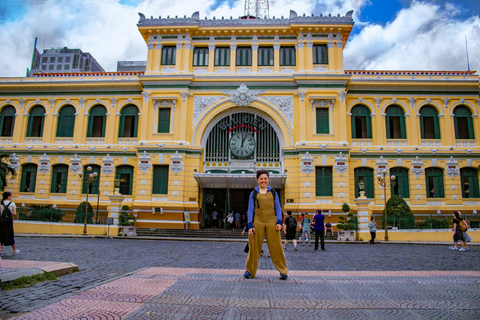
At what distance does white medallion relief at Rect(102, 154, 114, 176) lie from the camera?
94.2 ft

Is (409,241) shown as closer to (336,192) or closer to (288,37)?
(336,192)

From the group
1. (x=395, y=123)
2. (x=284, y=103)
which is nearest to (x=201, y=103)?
(x=284, y=103)

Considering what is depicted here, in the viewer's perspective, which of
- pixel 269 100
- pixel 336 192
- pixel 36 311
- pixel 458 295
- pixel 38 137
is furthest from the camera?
pixel 38 137

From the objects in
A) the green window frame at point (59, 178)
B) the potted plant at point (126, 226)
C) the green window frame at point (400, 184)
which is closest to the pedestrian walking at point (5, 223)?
the potted plant at point (126, 226)

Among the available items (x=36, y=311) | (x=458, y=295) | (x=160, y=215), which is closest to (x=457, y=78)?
(x=160, y=215)

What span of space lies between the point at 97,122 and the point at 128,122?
102 inches

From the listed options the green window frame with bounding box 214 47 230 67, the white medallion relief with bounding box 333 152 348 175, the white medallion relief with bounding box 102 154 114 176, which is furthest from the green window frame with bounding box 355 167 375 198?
the white medallion relief with bounding box 102 154 114 176

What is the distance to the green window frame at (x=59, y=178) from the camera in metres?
29.0

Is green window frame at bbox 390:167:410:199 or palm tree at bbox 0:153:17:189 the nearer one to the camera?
palm tree at bbox 0:153:17:189

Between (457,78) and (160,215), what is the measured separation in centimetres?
2458

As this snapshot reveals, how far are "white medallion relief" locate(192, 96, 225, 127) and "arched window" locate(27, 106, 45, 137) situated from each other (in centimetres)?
1286

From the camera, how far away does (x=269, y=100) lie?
2770 centimetres

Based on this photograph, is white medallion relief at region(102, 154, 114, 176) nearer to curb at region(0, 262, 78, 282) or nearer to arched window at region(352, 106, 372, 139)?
arched window at region(352, 106, 372, 139)

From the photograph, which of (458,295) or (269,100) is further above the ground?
(269,100)
